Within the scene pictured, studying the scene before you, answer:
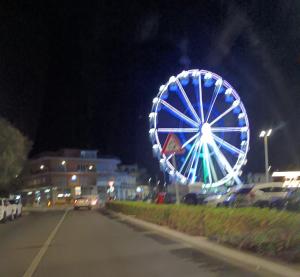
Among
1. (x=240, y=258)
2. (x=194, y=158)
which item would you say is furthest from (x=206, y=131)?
(x=240, y=258)

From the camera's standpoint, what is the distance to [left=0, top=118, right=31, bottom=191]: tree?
164 feet

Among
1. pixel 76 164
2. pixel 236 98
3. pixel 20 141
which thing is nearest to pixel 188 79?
pixel 236 98

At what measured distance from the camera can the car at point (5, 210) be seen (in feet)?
128

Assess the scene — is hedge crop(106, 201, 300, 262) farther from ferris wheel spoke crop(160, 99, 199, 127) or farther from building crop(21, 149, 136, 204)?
building crop(21, 149, 136, 204)

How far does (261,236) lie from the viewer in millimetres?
14211

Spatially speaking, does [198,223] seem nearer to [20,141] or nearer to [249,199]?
[249,199]

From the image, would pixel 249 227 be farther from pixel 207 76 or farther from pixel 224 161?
pixel 207 76

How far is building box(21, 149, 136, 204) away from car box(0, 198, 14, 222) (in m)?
66.8

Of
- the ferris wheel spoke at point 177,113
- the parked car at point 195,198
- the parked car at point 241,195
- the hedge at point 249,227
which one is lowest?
the hedge at point 249,227

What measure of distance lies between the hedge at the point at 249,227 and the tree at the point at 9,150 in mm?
29064

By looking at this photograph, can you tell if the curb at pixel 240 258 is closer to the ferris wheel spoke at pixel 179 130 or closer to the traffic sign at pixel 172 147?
the traffic sign at pixel 172 147

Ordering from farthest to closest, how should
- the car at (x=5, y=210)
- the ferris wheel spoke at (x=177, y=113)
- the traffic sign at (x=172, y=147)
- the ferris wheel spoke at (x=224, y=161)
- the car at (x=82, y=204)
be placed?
the car at (x=82, y=204) < the ferris wheel spoke at (x=224, y=161) < the ferris wheel spoke at (x=177, y=113) < the car at (x=5, y=210) < the traffic sign at (x=172, y=147)

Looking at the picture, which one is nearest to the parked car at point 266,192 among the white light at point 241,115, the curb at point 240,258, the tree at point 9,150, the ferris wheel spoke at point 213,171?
the ferris wheel spoke at point 213,171

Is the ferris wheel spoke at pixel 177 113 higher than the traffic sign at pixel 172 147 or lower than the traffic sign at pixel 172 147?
higher
